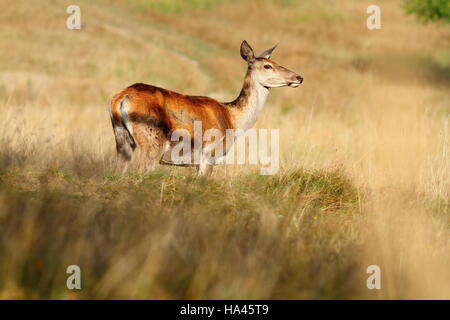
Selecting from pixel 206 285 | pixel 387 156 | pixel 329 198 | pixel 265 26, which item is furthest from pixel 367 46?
pixel 206 285

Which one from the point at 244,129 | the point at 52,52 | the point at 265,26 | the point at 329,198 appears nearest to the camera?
the point at 329,198

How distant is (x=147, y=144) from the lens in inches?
302

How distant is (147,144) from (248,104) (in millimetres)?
1755

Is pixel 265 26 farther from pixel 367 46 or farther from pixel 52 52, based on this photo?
pixel 52 52

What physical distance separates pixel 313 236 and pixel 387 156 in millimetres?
4203

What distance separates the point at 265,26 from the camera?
48.0 metres

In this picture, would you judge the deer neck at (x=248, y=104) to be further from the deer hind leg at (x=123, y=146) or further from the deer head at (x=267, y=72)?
the deer hind leg at (x=123, y=146)

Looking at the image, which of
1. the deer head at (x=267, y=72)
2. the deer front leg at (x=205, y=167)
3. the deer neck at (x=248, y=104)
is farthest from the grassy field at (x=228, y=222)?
the deer head at (x=267, y=72)

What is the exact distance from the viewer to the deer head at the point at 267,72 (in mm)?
8820

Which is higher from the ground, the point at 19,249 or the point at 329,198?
the point at 329,198

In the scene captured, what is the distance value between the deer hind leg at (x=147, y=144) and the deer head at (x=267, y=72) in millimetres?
1798

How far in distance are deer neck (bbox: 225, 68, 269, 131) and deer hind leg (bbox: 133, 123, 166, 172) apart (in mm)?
1422
